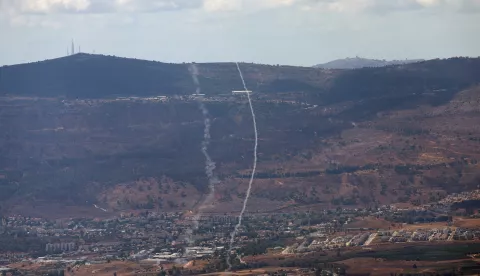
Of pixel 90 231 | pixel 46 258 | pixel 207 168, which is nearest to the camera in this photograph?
pixel 46 258

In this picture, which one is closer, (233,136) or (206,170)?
(206,170)

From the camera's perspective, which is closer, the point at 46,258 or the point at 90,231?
the point at 46,258

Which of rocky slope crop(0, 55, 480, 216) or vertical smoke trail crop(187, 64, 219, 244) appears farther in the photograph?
rocky slope crop(0, 55, 480, 216)

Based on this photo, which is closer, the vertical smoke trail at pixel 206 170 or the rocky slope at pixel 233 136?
the vertical smoke trail at pixel 206 170

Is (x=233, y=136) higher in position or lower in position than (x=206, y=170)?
higher

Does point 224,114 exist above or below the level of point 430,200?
above

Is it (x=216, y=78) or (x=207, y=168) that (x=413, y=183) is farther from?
(x=216, y=78)

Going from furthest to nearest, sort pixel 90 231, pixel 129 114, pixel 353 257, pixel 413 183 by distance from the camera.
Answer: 1. pixel 129 114
2. pixel 413 183
3. pixel 90 231
4. pixel 353 257

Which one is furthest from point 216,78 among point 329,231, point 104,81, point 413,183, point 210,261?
point 210,261
